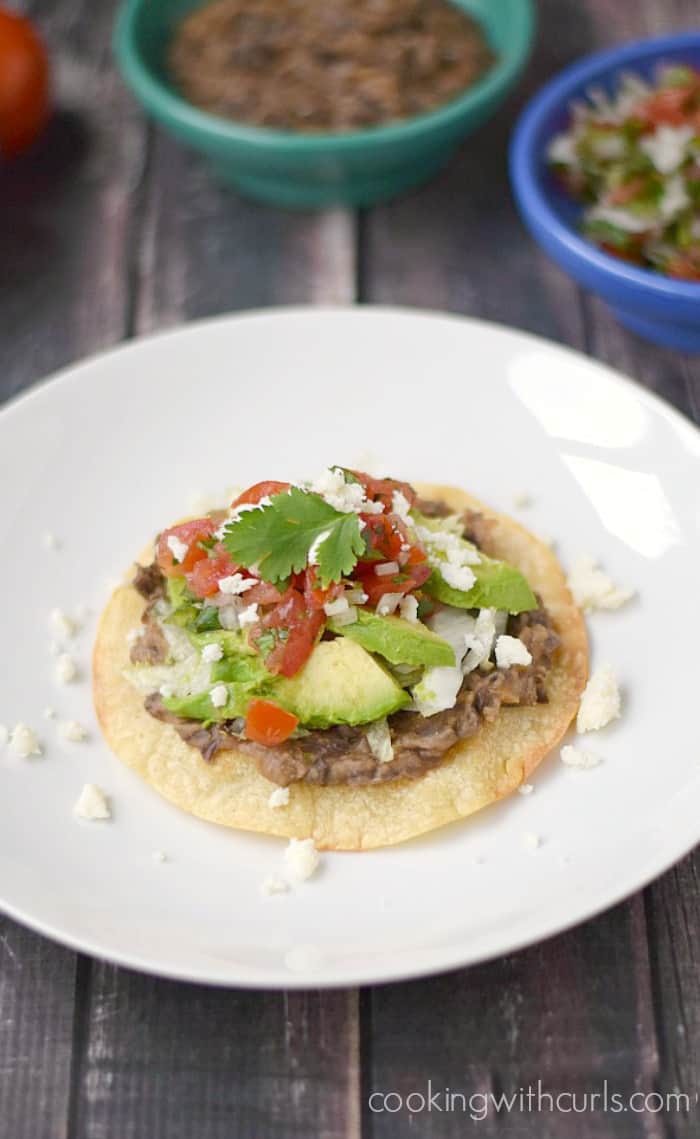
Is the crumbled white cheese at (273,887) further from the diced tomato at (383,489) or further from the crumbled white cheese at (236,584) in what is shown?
the diced tomato at (383,489)

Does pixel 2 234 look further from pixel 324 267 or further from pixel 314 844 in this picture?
pixel 314 844

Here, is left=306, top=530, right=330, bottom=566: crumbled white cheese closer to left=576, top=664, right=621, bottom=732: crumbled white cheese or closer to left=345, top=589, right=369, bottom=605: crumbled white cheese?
left=345, top=589, right=369, bottom=605: crumbled white cheese

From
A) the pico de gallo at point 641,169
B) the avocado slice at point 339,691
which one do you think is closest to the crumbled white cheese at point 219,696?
the avocado slice at point 339,691

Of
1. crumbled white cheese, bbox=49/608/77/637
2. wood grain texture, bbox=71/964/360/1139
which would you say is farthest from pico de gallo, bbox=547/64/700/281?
wood grain texture, bbox=71/964/360/1139

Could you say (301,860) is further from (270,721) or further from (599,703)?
(599,703)

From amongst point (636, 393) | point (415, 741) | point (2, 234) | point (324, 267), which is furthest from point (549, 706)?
point (2, 234)
